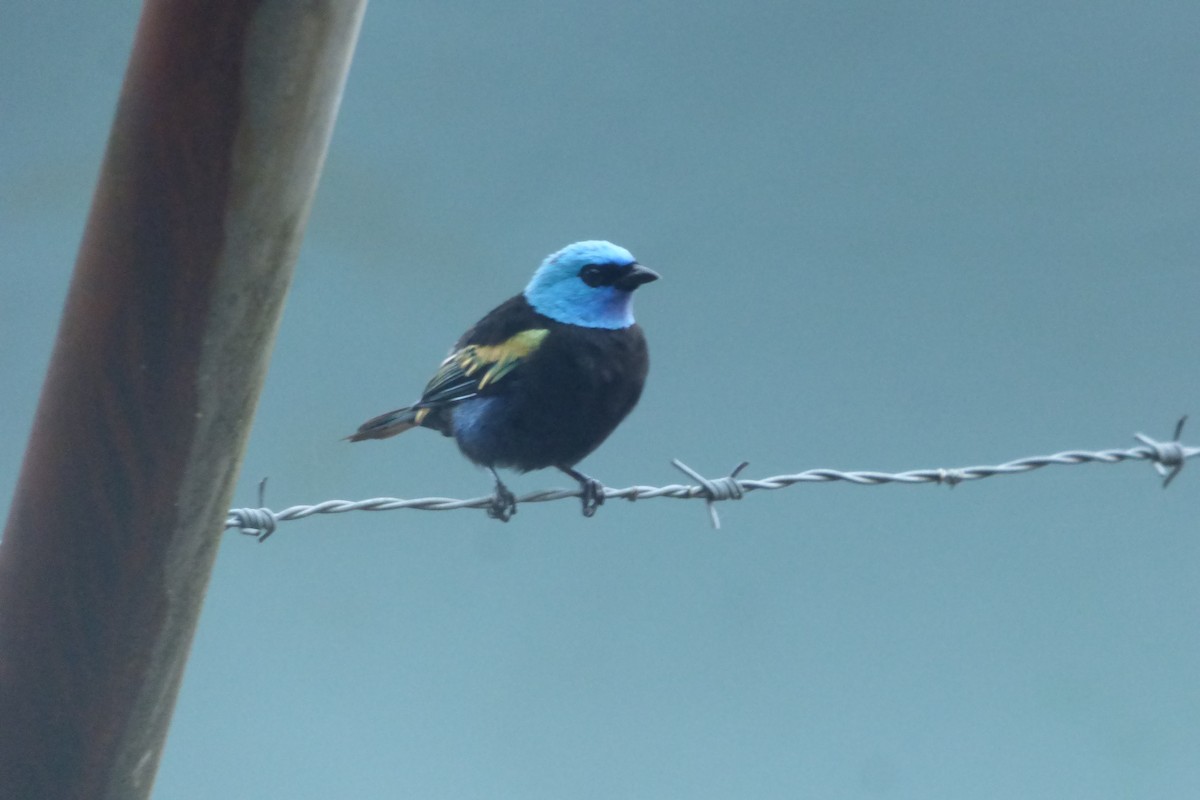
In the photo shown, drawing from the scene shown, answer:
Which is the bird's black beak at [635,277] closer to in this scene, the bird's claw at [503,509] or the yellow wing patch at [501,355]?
the yellow wing patch at [501,355]

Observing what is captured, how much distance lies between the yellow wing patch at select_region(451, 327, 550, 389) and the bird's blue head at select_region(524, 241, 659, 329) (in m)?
0.10

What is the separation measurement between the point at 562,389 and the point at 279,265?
1981 millimetres

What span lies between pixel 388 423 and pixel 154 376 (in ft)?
7.56

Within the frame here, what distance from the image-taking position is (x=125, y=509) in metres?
1.27

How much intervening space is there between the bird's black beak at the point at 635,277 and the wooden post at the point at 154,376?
2.09 m

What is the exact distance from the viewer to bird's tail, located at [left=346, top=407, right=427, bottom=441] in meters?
3.50

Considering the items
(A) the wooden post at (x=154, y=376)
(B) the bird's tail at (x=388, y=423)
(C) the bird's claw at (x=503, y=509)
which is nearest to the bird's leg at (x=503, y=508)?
(C) the bird's claw at (x=503, y=509)

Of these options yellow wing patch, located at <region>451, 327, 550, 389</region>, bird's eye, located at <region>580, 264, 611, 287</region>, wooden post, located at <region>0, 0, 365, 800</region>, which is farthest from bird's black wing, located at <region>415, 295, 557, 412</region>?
wooden post, located at <region>0, 0, 365, 800</region>

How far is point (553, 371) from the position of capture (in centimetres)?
319

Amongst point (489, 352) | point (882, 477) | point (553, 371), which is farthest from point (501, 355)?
point (882, 477)

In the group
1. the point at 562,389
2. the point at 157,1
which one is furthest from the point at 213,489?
the point at 562,389

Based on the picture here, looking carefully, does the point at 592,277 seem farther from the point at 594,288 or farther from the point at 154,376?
the point at 154,376

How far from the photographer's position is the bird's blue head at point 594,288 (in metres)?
3.32

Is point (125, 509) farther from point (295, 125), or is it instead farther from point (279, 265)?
point (295, 125)
